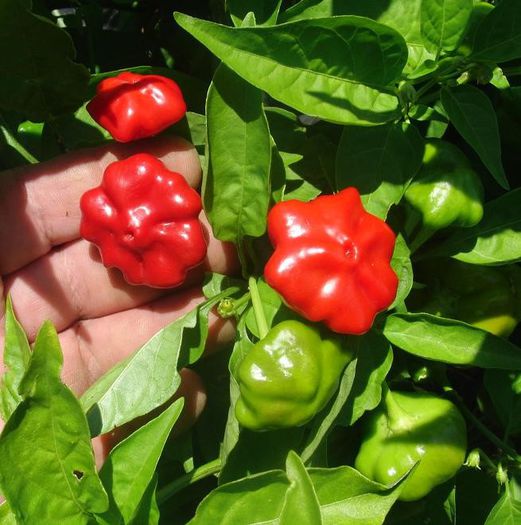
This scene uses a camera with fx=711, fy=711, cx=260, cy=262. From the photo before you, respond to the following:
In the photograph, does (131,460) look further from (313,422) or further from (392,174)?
(392,174)

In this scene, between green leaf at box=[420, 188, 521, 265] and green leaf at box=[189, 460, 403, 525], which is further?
green leaf at box=[420, 188, 521, 265]

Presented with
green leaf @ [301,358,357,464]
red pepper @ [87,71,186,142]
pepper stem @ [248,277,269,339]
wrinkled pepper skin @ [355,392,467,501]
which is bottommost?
wrinkled pepper skin @ [355,392,467,501]

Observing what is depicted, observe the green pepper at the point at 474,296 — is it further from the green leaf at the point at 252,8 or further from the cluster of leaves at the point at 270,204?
the green leaf at the point at 252,8

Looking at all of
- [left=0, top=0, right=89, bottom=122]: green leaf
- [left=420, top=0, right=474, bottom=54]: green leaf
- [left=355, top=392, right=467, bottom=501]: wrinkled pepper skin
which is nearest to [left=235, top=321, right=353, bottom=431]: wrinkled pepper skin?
[left=355, top=392, right=467, bottom=501]: wrinkled pepper skin

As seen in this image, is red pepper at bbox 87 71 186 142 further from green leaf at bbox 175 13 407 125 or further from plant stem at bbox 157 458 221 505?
plant stem at bbox 157 458 221 505

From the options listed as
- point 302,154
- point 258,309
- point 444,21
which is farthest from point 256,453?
point 444,21

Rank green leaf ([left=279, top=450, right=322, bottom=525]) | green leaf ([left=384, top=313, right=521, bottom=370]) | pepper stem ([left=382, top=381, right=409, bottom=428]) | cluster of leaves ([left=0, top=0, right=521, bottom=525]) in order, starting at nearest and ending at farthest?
green leaf ([left=279, top=450, right=322, bottom=525]) → cluster of leaves ([left=0, top=0, right=521, bottom=525]) → green leaf ([left=384, top=313, right=521, bottom=370]) → pepper stem ([left=382, top=381, right=409, bottom=428])
